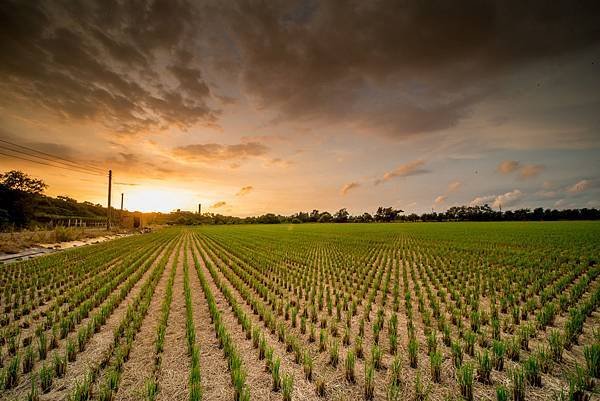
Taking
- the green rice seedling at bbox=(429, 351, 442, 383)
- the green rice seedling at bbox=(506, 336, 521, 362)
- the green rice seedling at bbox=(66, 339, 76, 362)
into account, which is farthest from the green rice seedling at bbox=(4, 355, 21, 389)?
the green rice seedling at bbox=(506, 336, 521, 362)

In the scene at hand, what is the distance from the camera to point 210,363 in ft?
17.0

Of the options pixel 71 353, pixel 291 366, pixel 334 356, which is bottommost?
pixel 291 366

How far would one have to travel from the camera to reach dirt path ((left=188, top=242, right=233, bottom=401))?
168 inches

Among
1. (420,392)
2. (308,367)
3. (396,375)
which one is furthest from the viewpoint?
(308,367)

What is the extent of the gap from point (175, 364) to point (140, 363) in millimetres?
695

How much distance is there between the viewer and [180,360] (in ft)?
17.3

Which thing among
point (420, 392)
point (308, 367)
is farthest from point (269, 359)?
point (420, 392)

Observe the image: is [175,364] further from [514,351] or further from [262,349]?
[514,351]

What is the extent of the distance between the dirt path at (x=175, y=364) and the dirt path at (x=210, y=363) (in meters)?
0.31

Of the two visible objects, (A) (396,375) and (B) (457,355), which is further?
(B) (457,355)

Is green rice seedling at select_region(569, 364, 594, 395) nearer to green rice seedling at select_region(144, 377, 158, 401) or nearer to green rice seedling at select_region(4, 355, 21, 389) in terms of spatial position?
green rice seedling at select_region(144, 377, 158, 401)

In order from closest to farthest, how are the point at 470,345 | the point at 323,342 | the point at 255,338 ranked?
the point at 470,345, the point at 323,342, the point at 255,338

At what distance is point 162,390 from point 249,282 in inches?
302

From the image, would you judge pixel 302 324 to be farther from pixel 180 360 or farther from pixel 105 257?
pixel 105 257
